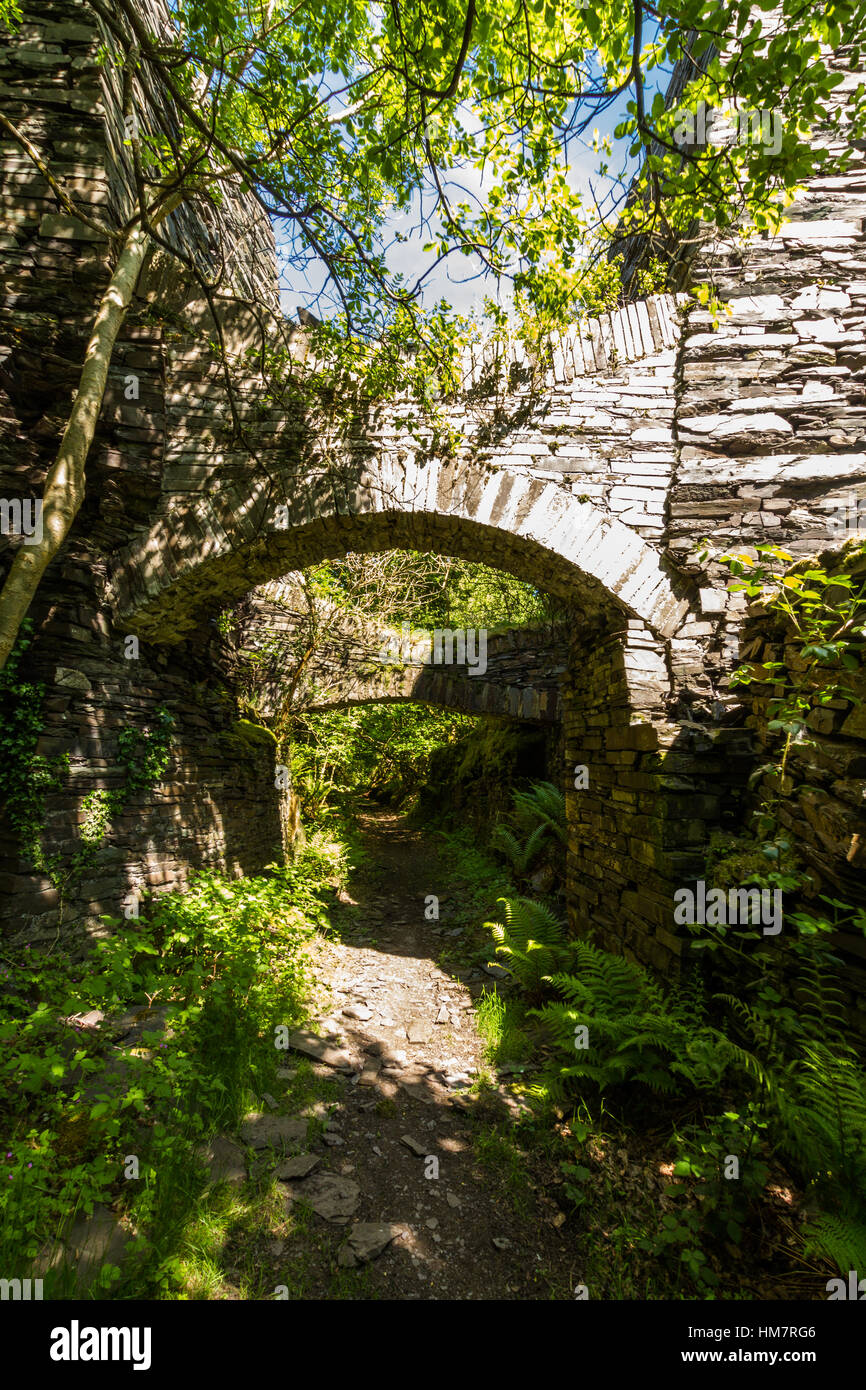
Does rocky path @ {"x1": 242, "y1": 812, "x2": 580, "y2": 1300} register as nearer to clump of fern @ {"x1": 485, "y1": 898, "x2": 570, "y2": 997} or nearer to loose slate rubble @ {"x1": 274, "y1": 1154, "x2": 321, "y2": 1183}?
loose slate rubble @ {"x1": 274, "y1": 1154, "x2": 321, "y2": 1183}

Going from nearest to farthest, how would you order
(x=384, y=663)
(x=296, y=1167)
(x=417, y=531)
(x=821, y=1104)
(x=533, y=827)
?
(x=821, y=1104)
(x=296, y=1167)
(x=417, y=531)
(x=533, y=827)
(x=384, y=663)

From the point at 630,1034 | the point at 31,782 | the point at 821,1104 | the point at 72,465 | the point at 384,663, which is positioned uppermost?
the point at 72,465

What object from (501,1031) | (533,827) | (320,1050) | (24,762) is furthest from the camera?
(533,827)

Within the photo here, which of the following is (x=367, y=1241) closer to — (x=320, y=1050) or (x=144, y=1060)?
(x=144, y=1060)

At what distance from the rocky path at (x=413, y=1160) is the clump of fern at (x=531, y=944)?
2.01 feet

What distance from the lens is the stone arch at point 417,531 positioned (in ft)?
12.5

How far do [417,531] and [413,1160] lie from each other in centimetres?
422

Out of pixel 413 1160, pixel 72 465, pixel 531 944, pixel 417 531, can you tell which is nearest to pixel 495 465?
pixel 417 531

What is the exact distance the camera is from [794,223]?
3.79 meters

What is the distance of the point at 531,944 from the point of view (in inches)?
152

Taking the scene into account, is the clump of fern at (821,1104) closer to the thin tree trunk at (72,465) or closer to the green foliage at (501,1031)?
the green foliage at (501,1031)

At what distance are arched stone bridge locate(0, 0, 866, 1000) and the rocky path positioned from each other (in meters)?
1.49
